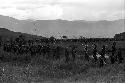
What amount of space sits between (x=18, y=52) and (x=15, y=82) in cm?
3990

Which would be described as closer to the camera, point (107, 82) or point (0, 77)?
point (107, 82)

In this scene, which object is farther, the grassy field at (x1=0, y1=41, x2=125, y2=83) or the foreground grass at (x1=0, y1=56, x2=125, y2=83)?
the grassy field at (x1=0, y1=41, x2=125, y2=83)

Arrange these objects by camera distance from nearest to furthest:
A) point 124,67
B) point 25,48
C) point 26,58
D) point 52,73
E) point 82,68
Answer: point 52,73
point 124,67
point 82,68
point 26,58
point 25,48

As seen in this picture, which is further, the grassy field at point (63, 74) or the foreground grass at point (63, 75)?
the grassy field at point (63, 74)

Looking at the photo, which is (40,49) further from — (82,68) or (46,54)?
(82,68)

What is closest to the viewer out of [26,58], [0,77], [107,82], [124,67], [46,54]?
[107,82]

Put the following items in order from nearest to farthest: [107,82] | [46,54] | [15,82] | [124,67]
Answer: [107,82], [15,82], [124,67], [46,54]

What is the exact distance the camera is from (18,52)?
6331cm

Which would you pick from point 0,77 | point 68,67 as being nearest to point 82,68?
point 68,67

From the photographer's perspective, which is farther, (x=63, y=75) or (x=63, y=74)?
(x=63, y=74)

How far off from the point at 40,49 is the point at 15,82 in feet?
137

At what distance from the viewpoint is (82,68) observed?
39656mm

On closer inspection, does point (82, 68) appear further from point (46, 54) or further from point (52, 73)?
point (46, 54)

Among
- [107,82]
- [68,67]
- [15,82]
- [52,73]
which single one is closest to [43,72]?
[52,73]
